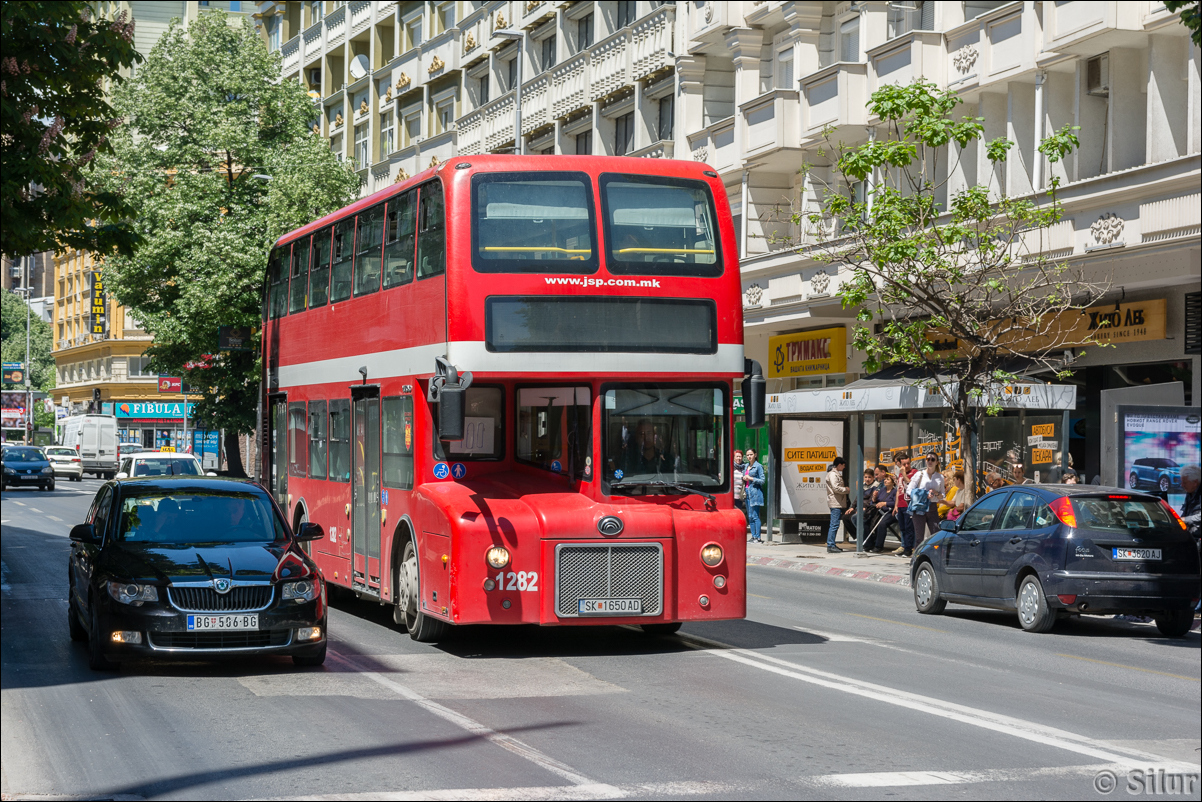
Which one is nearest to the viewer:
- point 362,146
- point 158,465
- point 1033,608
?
point 1033,608

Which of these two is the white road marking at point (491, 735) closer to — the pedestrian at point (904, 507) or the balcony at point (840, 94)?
the pedestrian at point (904, 507)

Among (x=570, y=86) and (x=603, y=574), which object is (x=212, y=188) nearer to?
(x=570, y=86)

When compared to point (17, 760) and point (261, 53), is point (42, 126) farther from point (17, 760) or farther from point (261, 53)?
point (261, 53)

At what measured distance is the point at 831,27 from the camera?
32938 mm

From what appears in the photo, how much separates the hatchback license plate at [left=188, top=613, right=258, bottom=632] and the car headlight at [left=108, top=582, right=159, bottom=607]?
355mm

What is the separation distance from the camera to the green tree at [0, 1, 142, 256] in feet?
58.9

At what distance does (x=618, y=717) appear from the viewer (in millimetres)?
10008

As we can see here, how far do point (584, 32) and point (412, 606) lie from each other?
3186cm

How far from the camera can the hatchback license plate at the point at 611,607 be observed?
13016 mm

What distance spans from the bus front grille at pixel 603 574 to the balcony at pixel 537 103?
32437 millimetres

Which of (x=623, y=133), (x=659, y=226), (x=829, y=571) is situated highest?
(x=623, y=133)

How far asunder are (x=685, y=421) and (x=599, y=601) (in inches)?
70.1

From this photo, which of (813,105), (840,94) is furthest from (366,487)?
(813,105)

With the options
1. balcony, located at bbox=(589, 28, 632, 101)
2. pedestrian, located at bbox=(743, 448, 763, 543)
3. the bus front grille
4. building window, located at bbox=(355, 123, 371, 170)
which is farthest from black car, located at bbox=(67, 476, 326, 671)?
building window, located at bbox=(355, 123, 371, 170)
